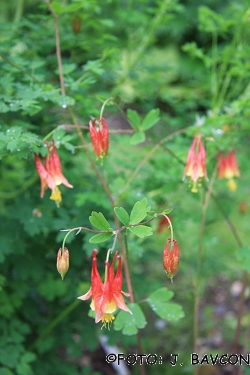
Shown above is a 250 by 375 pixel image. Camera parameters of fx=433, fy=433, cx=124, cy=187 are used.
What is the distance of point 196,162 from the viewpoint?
119 cm

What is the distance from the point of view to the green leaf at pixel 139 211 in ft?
2.99

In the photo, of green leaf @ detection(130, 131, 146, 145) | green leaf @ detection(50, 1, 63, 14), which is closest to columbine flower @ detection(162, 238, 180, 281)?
green leaf @ detection(130, 131, 146, 145)

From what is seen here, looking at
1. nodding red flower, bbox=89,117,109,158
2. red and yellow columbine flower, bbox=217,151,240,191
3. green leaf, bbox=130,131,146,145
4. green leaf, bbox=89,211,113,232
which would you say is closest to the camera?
green leaf, bbox=89,211,113,232

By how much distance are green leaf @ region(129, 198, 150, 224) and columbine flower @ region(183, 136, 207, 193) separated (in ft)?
1.01

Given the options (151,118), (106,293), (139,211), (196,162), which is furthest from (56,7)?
(106,293)

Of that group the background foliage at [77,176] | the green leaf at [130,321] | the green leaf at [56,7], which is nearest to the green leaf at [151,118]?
the background foliage at [77,176]

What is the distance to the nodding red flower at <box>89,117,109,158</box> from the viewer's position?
110cm

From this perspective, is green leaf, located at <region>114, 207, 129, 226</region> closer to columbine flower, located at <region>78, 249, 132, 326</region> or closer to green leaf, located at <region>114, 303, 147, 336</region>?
columbine flower, located at <region>78, 249, 132, 326</region>

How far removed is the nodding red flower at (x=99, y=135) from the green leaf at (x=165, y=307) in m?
0.45

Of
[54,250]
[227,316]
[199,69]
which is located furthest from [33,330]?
[199,69]

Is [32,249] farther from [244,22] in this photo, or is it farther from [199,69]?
[199,69]

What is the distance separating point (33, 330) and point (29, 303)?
159 millimetres

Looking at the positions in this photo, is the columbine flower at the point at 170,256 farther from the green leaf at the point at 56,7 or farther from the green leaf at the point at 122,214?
the green leaf at the point at 56,7

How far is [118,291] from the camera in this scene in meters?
0.93
